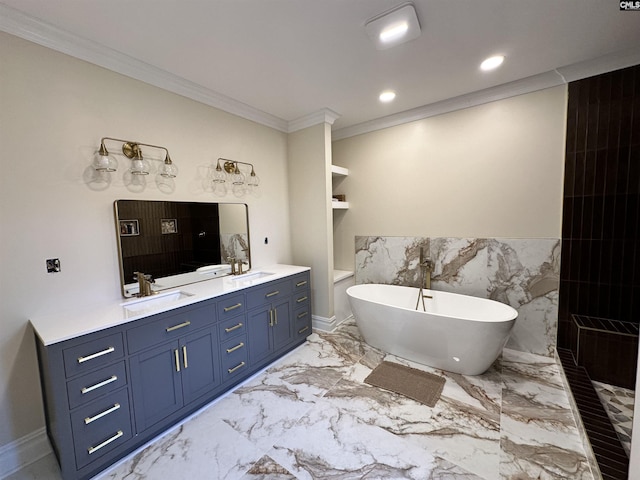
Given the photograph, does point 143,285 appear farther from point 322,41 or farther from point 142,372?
point 322,41

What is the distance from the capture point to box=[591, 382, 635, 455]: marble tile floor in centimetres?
168

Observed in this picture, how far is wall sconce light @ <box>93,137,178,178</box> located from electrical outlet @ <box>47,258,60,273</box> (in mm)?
685

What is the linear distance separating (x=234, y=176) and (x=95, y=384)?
2085mm

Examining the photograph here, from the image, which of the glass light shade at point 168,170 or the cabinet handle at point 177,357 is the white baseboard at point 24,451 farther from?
the glass light shade at point 168,170

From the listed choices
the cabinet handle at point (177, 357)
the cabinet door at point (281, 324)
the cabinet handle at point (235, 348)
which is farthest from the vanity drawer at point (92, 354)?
the cabinet door at point (281, 324)

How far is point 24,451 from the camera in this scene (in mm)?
1633

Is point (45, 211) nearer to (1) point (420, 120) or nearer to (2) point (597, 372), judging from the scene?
(1) point (420, 120)

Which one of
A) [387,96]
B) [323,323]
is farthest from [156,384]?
[387,96]

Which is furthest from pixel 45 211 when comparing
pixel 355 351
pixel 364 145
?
pixel 364 145

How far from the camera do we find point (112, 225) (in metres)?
1.98

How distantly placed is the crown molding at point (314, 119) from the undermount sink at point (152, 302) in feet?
7.87

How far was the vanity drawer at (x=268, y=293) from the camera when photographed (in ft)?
7.98

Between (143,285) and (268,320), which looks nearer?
(143,285)

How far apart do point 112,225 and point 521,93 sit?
3.89 metres
